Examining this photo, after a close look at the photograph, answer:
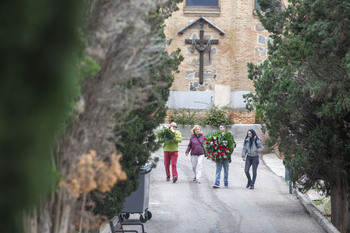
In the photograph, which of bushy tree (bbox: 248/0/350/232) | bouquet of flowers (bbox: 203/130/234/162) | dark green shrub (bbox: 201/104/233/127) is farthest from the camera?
dark green shrub (bbox: 201/104/233/127)

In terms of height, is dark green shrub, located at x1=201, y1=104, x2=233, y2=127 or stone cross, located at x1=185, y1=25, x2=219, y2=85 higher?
stone cross, located at x1=185, y1=25, x2=219, y2=85

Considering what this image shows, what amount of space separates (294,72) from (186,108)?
20119 mm

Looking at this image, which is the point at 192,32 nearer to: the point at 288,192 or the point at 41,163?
the point at 288,192

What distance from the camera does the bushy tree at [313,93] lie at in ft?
34.4

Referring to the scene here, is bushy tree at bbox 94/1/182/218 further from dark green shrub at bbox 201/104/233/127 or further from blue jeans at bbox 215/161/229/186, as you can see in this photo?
dark green shrub at bbox 201/104/233/127

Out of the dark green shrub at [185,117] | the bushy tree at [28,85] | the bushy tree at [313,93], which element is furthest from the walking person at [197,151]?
the bushy tree at [28,85]

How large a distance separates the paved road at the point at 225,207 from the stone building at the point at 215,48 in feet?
38.4

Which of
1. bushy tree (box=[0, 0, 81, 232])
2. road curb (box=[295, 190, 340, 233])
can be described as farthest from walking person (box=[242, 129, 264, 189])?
bushy tree (box=[0, 0, 81, 232])

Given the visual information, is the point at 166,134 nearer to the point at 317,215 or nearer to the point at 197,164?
the point at 197,164

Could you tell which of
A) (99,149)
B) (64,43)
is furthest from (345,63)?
(64,43)

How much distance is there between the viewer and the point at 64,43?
10.0 feet

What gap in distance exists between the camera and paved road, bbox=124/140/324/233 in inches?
534

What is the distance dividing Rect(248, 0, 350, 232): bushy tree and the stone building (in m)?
17.7

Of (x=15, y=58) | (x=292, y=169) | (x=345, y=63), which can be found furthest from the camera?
(x=292, y=169)
